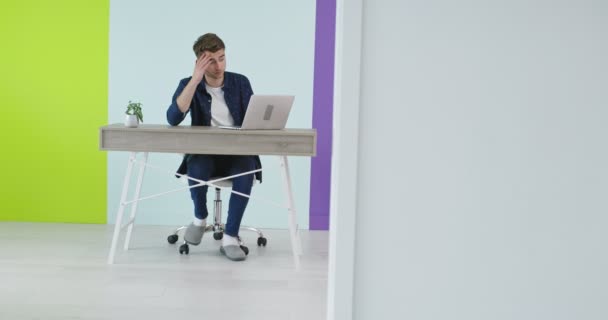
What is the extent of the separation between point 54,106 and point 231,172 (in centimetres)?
150

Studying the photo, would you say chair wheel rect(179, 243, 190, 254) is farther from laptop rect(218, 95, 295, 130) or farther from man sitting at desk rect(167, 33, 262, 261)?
laptop rect(218, 95, 295, 130)

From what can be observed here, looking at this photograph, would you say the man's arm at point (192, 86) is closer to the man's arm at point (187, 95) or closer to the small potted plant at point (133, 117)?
the man's arm at point (187, 95)

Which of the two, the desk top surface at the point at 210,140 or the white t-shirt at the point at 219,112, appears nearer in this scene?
the desk top surface at the point at 210,140

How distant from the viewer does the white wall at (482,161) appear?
60.7 inches

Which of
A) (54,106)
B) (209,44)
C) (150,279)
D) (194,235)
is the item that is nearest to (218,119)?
(209,44)

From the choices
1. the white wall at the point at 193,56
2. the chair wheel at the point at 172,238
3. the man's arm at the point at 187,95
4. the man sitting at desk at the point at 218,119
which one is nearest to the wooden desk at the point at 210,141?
the man's arm at the point at 187,95

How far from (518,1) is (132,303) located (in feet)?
6.20

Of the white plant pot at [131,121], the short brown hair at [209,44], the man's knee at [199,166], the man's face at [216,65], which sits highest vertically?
the short brown hair at [209,44]

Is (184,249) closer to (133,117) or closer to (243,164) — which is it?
(243,164)

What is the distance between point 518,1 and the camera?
1.54 metres

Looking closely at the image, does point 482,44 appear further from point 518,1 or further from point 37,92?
point 37,92

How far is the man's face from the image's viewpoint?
149 inches

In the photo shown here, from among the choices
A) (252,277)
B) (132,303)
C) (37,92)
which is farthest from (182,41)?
(132,303)

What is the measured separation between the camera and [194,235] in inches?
157
